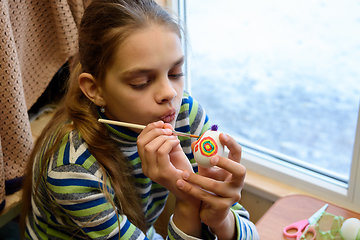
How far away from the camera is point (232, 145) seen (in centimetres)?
68

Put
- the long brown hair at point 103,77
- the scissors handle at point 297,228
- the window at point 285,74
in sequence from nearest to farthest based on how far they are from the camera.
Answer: the long brown hair at point 103,77 < the scissors handle at point 297,228 < the window at point 285,74

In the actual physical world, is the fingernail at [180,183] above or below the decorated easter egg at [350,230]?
above

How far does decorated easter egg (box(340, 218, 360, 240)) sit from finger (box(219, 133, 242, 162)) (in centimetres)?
34

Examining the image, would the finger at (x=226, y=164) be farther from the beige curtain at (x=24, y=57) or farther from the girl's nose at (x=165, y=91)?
the beige curtain at (x=24, y=57)

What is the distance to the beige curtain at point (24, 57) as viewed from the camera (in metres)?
0.96

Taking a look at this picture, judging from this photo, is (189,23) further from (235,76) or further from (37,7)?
(235,76)

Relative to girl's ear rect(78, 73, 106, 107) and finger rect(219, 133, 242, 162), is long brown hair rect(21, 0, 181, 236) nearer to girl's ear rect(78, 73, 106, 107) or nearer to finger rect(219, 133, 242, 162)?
girl's ear rect(78, 73, 106, 107)

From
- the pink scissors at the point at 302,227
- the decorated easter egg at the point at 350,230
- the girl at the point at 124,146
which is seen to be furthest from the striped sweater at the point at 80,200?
the decorated easter egg at the point at 350,230

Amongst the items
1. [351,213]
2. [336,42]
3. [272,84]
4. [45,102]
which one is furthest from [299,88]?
[45,102]

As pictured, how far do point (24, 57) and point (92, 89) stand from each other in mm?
490

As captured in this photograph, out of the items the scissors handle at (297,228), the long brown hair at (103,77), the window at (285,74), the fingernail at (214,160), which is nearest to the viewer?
the fingernail at (214,160)

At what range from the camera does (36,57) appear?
3.91 ft

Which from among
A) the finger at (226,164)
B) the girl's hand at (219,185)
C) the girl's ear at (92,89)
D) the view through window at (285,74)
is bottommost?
the view through window at (285,74)

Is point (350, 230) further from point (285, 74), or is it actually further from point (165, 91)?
point (285, 74)
